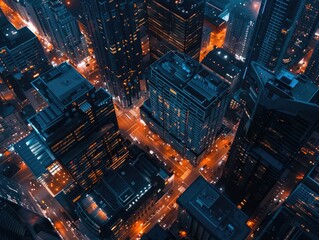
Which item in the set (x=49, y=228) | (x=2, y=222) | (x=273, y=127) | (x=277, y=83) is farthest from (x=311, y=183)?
(x=2, y=222)

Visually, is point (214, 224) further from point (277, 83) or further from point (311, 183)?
point (277, 83)

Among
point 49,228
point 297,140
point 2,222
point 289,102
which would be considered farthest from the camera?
point 297,140

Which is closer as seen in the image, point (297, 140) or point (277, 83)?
point (277, 83)

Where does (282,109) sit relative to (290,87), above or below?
below

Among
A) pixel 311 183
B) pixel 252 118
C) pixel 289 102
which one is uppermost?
pixel 252 118

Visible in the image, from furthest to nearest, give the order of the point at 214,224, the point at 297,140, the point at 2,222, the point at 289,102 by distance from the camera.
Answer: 1. the point at 214,224
2. the point at 297,140
3. the point at 289,102
4. the point at 2,222

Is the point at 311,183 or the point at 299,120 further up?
the point at 299,120

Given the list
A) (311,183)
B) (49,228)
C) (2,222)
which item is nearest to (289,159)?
(311,183)

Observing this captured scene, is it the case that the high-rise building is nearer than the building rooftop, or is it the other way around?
the building rooftop

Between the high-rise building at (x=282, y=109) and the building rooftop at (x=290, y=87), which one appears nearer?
the building rooftop at (x=290, y=87)

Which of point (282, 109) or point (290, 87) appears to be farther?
point (282, 109)
